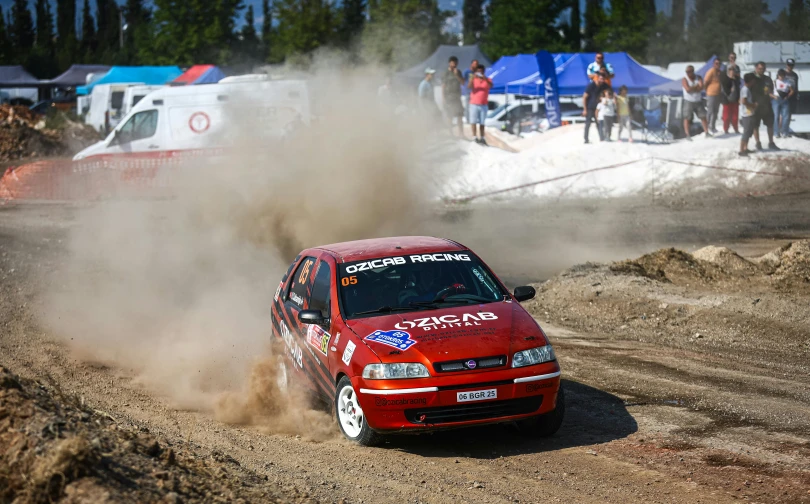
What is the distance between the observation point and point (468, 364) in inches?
251

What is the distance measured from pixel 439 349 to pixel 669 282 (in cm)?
703

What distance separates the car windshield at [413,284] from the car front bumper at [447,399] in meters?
0.86

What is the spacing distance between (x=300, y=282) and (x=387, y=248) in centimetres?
89

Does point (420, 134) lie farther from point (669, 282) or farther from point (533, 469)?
point (533, 469)

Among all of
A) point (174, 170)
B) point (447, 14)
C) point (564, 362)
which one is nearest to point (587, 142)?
point (174, 170)

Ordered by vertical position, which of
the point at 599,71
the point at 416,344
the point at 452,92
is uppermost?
the point at 599,71

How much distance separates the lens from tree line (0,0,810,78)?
1371 inches

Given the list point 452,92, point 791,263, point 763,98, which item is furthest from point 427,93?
point 791,263

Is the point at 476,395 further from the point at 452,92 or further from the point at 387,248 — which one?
the point at 452,92

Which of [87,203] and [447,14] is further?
[447,14]

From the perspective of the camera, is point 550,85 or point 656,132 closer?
point 656,132

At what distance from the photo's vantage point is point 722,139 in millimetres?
24328

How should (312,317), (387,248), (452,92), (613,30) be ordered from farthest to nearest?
(613,30)
(452,92)
(387,248)
(312,317)

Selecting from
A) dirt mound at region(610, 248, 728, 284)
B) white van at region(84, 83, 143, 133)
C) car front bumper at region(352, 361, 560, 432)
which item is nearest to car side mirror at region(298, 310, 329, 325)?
car front bumper at region(352, 361, 560, 432)
